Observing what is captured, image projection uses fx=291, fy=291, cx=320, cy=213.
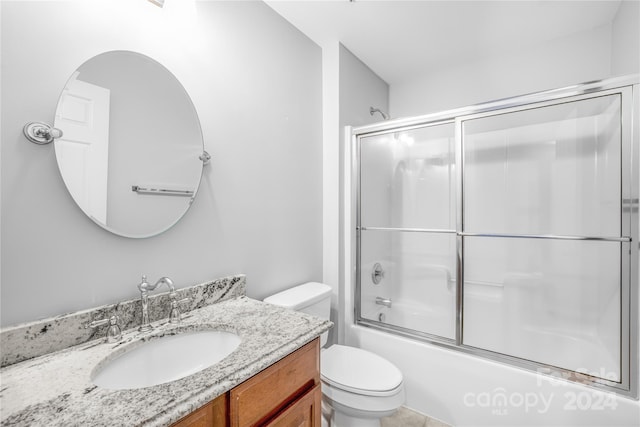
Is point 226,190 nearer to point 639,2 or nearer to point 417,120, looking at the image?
point 417,120

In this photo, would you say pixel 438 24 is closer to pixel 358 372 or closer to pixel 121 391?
pixel 358 372

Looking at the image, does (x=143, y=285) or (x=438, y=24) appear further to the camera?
(x=438, y=24)

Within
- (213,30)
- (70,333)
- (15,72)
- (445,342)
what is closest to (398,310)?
(445,342)

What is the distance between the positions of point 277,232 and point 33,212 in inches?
41.7

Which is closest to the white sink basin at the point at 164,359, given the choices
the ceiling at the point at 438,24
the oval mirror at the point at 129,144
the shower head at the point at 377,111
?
the oval mirror at the point at 129,144

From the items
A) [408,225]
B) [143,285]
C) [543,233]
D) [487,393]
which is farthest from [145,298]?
[543,233]

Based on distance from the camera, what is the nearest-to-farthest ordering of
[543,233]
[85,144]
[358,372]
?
[85,144], [358,372], [543,233]

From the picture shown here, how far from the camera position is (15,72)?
821 mm

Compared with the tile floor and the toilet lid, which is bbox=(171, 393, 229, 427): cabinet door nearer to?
the toilet lid

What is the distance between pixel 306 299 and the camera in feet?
5.37

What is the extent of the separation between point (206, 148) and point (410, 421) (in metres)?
1.92

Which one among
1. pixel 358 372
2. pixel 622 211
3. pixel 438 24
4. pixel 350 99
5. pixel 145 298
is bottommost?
pixel 358 372

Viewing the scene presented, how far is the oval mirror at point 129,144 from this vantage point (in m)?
0.94

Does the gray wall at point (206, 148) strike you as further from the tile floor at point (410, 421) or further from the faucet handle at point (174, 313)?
the tile floor at point (410, 421)
